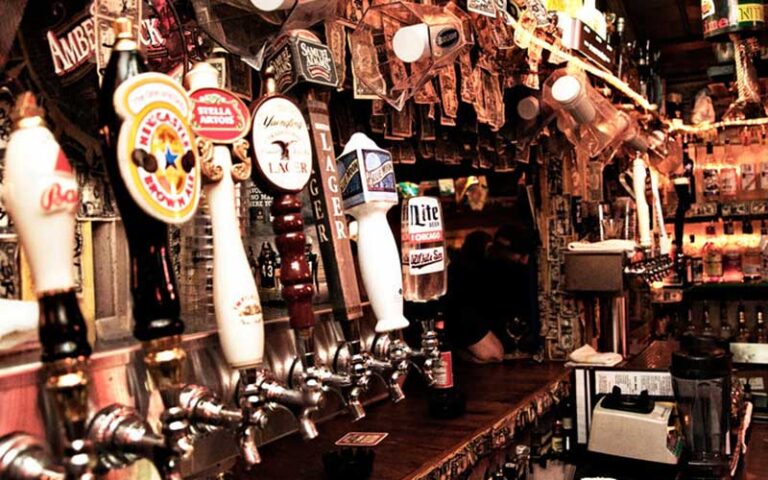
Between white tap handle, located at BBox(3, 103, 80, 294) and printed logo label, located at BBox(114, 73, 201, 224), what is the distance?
71 millimetres

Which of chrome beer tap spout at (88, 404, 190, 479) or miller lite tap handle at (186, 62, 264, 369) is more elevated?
miller lite tap handle at (186, 62, 264, 369)

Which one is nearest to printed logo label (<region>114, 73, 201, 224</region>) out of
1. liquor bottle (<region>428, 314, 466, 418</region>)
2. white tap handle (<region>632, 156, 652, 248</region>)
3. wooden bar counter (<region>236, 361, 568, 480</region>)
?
wooden bar counter (<region>236, 361, 568, 480</region>)

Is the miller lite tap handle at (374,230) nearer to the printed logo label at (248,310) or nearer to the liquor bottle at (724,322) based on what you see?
the printed logo label at (248,310)

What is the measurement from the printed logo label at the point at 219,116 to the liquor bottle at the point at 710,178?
651 centimetres

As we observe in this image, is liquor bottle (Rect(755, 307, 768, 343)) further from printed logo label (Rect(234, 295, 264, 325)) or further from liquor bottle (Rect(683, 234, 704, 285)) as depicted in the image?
printed logo label (Rect(234, 295, 264, 325))

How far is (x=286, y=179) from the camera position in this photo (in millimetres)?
1129

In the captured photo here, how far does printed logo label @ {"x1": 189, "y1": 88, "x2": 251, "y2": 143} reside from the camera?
100 centimetres

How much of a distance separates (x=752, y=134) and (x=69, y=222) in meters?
6.88

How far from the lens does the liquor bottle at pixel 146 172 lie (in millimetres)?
767

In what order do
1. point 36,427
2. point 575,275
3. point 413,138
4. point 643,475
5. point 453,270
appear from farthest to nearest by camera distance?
point 453,270
point 575,275
point 643,475
point 413,138
point 36,427

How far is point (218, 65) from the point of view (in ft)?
4.61

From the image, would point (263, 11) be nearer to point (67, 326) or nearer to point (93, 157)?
point (93, 157)

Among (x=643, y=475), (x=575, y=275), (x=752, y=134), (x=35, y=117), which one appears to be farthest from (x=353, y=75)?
(x=752, y=134)

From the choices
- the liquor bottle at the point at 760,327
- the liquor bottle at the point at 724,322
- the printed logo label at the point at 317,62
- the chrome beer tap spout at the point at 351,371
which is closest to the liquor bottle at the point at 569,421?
the chrome beer tap spout at the point at 351,371
